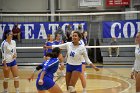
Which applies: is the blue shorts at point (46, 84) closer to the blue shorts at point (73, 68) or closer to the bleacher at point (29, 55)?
the blue shorts at point (73, 68)

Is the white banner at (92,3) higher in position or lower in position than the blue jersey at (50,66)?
higher

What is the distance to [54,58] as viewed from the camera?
19.9 feet

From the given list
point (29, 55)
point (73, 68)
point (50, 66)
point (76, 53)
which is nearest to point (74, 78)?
point (73, 68)

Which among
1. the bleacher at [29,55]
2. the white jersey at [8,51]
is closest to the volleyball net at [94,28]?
the bleacher at [29,55]

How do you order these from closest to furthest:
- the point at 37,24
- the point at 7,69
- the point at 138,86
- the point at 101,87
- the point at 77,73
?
the point at 138,86 → the point at 77,73 → the point at 7,69 → the point at 101,87 → the point at 37,24

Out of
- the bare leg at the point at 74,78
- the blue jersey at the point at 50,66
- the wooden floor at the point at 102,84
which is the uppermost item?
the blue jersey at the point at 50,66

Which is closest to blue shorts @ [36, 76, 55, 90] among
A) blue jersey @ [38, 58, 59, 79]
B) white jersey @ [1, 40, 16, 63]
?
blue jersey @ [38, 58, 59, 79]

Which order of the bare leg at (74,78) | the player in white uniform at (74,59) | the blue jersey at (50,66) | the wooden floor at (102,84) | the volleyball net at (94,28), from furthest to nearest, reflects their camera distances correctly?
the volleyball net at (94,28) → the wooden floor at (102,84) → the player in white uniform at (74,59) → the bare leg at (74,78) → the blue jersey at (50,66)

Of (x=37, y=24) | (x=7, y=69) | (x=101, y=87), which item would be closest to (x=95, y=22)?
(x=37, y=24)

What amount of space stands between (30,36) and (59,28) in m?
1.52

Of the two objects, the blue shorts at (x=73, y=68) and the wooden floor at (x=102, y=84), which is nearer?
the blue shorts at (x=73, y=68)

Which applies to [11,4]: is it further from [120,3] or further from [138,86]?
[138,86]

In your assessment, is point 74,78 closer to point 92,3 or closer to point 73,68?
point 73,68

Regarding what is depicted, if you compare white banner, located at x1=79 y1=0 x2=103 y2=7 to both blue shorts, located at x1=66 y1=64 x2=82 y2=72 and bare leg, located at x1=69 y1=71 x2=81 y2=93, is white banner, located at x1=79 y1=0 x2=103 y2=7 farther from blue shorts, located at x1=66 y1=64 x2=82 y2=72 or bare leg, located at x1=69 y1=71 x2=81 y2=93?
bare leg, located at x1=69 y1=71 x2=81 y2=93
